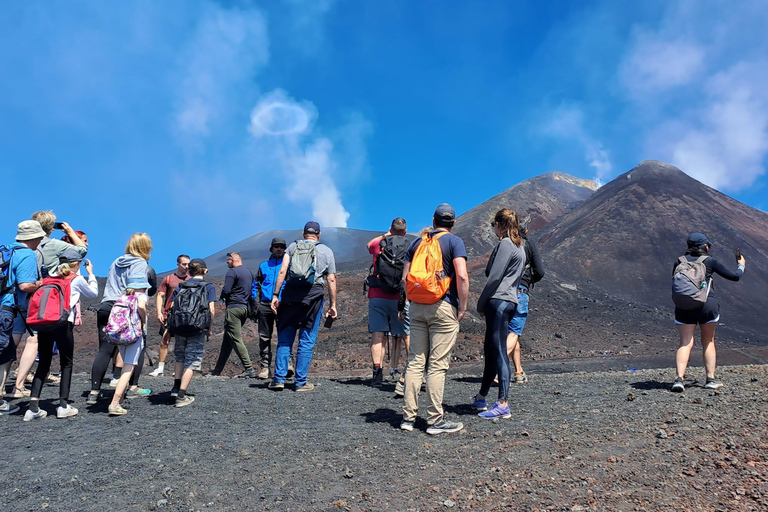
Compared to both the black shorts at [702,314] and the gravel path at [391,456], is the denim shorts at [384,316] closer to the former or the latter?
the gravel path at [391,456]

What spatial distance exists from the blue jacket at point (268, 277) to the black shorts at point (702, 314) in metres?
5.31

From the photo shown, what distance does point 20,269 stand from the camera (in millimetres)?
5172

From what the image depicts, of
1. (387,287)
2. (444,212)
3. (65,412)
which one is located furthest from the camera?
(387,287)

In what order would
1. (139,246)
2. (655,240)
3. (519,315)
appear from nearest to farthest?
1. (139,246)
2. (519,315)
3. (655,240)

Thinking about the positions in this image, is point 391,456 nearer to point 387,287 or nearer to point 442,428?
point 442,428

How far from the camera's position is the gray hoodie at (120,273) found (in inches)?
220

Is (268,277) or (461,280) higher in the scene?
(268,277)

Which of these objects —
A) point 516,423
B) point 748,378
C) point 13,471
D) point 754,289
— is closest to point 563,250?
point 754,289

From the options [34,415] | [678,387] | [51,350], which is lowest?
[34,415]

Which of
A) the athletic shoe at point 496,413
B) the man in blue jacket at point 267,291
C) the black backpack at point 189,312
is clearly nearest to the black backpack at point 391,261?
the man in blue jacket at point 267,291

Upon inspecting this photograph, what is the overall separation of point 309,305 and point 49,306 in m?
2.69

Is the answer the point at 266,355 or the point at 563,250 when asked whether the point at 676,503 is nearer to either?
the point at 266,355

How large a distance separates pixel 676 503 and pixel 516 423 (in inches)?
76.0

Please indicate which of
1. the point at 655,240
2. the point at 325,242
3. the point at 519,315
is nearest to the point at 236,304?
the point at 519,315
